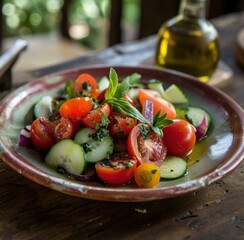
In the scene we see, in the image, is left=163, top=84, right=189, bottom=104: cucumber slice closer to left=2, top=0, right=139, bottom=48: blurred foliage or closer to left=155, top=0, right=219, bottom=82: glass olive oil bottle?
left=155, top=0, right=219, bottom=82: glass olive oil bottle

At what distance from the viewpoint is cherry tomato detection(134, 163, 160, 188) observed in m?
0.93

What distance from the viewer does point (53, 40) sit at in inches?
100

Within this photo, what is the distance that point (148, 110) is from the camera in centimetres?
108

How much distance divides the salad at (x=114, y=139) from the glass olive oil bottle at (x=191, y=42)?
0.38 meters

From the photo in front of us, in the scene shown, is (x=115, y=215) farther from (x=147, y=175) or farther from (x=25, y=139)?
(x=25, y=139)

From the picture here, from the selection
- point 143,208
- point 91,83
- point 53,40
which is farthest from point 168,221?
point 53,40

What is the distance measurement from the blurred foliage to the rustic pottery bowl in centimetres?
166

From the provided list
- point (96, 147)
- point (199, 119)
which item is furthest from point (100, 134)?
point (199, 119)

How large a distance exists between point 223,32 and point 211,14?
928 millimetres

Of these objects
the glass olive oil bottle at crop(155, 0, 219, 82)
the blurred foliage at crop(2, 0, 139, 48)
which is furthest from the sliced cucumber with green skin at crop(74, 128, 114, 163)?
the blurred foliage at crop(2, 0, 139, 48)

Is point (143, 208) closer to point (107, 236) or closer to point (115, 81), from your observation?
point (107, 236)

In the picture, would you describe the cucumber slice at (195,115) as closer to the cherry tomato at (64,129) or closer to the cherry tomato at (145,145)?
the cherry tomato at (145,145)

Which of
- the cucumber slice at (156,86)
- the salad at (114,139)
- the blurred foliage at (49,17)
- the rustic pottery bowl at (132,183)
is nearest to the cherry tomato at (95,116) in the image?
the salad at (114,139)

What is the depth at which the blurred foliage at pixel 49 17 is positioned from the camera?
290 centimetres
